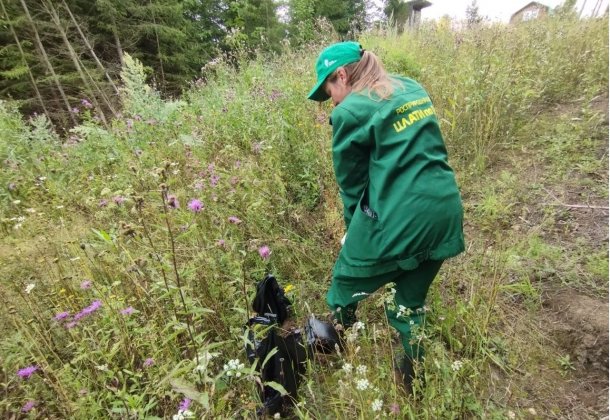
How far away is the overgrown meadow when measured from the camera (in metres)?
1.59

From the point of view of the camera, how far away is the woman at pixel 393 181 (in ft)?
5.04

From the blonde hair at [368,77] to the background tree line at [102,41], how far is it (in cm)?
562

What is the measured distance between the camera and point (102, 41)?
1282cm

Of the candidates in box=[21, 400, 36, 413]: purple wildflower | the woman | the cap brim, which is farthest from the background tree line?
box=[21, 400, 36, 413]: purple wildflower

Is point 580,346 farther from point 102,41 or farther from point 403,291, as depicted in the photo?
point 102,41

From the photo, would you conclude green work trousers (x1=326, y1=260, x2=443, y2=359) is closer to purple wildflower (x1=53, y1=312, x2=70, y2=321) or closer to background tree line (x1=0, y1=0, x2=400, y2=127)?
purple wildflower (x1=53, y1=312, x2=70, y2=321)

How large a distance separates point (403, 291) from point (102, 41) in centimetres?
1554

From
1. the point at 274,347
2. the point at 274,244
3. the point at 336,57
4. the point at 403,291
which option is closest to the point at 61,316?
the point at 274,347

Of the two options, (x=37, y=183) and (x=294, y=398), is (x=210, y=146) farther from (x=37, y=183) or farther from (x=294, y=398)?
(x=294, y=398)

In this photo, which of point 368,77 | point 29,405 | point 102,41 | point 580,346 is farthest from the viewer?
point 102,41

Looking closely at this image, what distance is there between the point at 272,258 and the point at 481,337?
1.44 meters

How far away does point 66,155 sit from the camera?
13.3 feet

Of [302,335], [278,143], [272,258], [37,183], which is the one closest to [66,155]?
[37,183]

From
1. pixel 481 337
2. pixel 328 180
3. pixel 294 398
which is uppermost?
pixel 328 180
